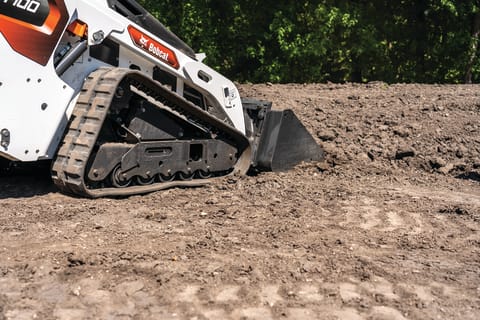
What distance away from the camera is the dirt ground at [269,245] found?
3.72 m

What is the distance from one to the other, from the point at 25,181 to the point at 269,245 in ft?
9.46

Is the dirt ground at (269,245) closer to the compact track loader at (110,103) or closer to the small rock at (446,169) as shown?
the small rock at (446,169)

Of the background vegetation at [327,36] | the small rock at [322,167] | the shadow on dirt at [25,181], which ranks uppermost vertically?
the background vegetation at [327,36]

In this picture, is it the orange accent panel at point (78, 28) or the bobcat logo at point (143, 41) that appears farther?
the bobcat logo at point (143, 41)

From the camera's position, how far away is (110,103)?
5.52m

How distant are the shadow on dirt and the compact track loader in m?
0.19

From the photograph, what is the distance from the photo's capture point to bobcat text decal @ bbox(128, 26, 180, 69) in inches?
232

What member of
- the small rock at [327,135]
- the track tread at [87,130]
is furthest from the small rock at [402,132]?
the track tread at [87,130]

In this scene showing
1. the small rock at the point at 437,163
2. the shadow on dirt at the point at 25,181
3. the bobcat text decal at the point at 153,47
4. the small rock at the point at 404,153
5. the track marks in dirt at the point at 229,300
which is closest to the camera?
the track marks in dirt at the point at 229,300

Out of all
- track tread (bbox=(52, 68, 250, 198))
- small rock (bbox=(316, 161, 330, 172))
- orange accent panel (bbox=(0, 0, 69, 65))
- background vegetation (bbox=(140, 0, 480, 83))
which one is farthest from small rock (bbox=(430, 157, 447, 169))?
background vegetation (bbox=(140, 0, 480, 83))

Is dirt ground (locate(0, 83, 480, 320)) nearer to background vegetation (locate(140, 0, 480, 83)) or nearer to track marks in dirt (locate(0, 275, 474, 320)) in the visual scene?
track marks in dirt (locate(0, 275, 474, 320))

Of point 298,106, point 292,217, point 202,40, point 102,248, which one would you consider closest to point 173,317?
point 102,248

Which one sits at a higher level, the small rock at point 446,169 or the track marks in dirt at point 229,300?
the small rock at point 446,169

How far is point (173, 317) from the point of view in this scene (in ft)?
11.5
